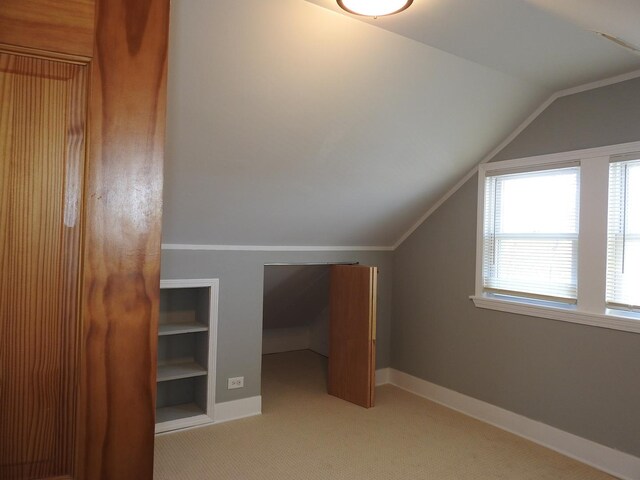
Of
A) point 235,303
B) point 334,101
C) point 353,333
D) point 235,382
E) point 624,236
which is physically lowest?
point 235,382

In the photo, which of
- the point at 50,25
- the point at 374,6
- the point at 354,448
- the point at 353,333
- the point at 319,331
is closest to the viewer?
the point at 50,25

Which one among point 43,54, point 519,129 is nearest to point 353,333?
point 519,129

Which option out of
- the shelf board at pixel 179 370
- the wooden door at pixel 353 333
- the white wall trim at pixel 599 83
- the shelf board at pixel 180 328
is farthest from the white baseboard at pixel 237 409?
the white wall trim at pixel 599 83

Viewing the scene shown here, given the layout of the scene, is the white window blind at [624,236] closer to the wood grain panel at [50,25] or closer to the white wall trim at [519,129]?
the white wall trim at [519,129]

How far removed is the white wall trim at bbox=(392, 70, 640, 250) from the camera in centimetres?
296

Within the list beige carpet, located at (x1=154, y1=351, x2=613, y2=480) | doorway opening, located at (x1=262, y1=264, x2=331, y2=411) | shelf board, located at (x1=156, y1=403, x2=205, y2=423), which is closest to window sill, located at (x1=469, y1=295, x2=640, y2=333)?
beige carpet, located at (x1=154, y1=351, x2=613, y2=480)

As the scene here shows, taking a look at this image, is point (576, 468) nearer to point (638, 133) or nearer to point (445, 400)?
point (445, 400)

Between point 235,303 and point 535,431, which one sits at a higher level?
point 235,303

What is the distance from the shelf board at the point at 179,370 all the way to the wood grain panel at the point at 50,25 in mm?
2928

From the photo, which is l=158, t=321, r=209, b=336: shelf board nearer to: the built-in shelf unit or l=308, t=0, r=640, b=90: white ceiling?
the built-in shelf unit

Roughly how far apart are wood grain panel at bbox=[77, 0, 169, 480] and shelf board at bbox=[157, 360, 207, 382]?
2.70m

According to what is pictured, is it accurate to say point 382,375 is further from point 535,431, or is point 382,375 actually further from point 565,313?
point 565,313

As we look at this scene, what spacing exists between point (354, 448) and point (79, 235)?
2.84 metres

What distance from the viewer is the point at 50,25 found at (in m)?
0.68
